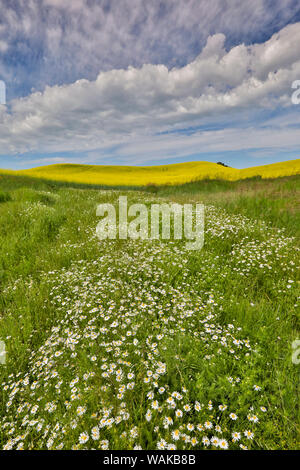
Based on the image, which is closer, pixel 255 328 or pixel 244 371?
pixel 244 371

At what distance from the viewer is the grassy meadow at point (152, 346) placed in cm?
185

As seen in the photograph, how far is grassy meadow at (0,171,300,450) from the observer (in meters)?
1.85

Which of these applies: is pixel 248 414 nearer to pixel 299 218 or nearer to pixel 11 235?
pixel 299 218

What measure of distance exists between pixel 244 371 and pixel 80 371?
187 centimetres

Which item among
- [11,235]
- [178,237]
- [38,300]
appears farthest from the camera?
[11,235]

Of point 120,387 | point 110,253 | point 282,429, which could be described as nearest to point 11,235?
point 110,253

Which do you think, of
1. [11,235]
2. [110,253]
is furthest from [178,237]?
[11,235]

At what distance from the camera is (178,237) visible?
19.9 feet

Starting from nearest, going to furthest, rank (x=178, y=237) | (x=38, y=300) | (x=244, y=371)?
(x=244, y=371) → (x=38, y=300) → (x=178, y=237)

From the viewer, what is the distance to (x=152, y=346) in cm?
251
